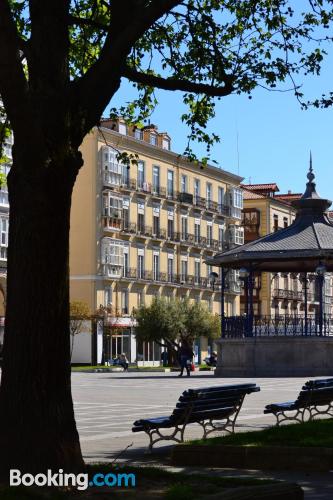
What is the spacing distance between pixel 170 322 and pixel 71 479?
201ft

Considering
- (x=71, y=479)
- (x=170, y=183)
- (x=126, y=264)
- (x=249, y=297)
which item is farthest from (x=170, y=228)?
(x=71, y=479)

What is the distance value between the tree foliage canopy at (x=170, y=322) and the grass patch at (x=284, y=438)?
53243 mm

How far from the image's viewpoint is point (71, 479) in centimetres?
969

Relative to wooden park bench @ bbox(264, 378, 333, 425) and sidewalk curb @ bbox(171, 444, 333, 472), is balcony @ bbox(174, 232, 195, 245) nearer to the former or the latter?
wooden park bench @ bbox(264, 378, 333, 425)

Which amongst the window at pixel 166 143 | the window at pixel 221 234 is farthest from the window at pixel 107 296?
the window at pixel 221 234

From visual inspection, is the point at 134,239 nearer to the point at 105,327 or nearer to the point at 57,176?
the point at 105,327

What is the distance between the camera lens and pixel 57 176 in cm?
1024

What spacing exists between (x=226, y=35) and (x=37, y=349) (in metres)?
6.99

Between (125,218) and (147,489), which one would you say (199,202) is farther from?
(147,489)

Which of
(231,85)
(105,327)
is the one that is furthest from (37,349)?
(105,327)

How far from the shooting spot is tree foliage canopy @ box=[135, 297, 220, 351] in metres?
70.6

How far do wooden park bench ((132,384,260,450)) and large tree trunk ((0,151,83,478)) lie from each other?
4.00 m

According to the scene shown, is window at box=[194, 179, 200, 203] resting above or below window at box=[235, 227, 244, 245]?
above

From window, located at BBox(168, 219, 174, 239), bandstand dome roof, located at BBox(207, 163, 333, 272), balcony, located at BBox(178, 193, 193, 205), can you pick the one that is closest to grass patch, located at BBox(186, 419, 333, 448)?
bandstand dome roof, located at BBox(207, 163, 333, 272)
